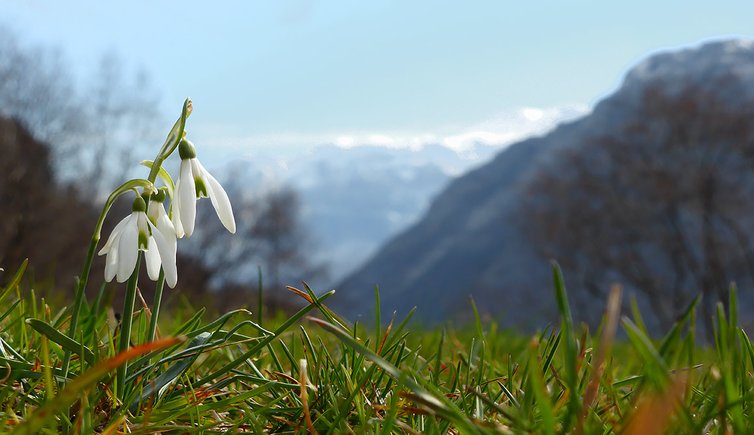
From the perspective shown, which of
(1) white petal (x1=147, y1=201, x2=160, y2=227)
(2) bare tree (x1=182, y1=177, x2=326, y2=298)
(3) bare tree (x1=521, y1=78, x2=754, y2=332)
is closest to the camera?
(1) white petal (x1=147, y1=201, x2=160, y2=227)

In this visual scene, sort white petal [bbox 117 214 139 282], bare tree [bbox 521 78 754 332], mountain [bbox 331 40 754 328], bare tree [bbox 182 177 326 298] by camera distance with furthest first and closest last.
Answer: mountain [bbox 331 40 754 328], bare tree [bbox 182 177 326 298], bare tree [bbox 521 78 754 332], white petal [bbox 117 214 139 282]

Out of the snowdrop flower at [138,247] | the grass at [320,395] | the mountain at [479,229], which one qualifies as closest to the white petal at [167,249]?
the snowdrop flower at [138,247]

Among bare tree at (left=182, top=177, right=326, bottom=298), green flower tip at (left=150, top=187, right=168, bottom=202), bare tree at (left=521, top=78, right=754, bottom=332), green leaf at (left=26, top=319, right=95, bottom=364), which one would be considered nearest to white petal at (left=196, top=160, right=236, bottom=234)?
green flower tip at (left=150, top=187, right=168, bottom=202)

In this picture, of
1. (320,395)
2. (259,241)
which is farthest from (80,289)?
(259,241)

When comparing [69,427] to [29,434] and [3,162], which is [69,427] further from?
[3,162]

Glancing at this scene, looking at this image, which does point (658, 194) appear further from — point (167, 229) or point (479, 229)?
point (479, 229)

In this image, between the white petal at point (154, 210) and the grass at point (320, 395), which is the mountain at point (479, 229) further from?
the white petal at point (154, 210)

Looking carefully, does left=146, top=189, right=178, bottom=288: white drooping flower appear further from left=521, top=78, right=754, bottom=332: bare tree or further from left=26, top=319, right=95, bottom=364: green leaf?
left=521, top=78, right=754, bottom=332: bare tree

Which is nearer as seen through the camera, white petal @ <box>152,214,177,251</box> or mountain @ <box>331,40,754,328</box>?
white petal @ <box>152,214,177,251</box>
